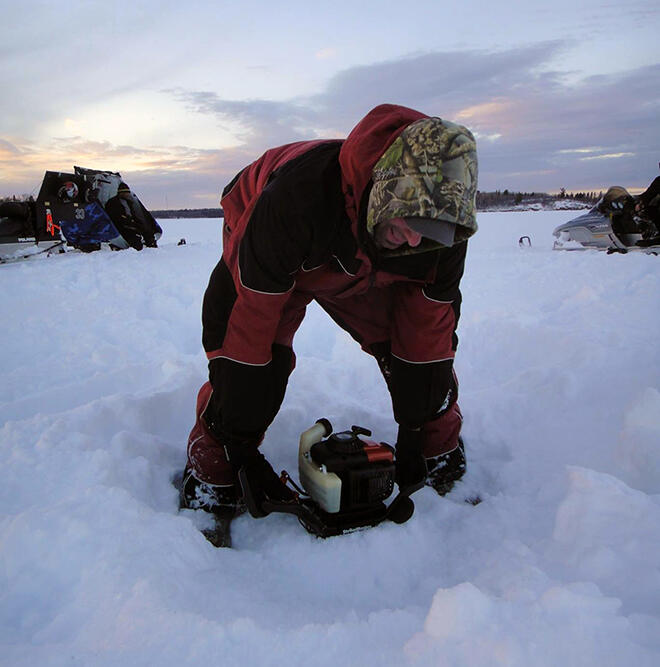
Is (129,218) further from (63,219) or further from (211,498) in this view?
(211,498)

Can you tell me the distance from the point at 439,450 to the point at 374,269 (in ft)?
3.09

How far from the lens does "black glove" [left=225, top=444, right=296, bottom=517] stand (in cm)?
187

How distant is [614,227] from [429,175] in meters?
8.54

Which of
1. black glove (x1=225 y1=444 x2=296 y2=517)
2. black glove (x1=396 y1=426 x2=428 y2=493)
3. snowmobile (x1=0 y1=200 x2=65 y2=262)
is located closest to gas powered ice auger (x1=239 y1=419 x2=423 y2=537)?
black glove (x1=225 y1=444 x2=296 y2=517)

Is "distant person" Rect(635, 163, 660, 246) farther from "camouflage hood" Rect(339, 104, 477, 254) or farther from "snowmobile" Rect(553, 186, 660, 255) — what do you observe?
"camouflage hood" Rect(339, 104, 477, 254)

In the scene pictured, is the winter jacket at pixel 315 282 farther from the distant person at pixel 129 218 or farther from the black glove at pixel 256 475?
the distant person at pixel 129 218

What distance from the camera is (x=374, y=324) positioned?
7.44 ft

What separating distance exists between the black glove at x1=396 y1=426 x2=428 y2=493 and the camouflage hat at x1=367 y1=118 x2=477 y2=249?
98cm

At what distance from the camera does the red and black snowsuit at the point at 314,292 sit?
61.9 inches

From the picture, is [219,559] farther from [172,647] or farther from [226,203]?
[226,203]

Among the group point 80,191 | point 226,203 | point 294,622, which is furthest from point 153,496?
point 80,191

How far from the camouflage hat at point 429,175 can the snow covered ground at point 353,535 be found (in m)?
0.96

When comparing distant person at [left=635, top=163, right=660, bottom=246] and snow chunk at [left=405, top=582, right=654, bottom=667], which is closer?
snow chunk at [left=405, top=582, right=654, bottom=667]

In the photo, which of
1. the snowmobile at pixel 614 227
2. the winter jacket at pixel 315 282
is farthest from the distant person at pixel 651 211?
the winter jacket at pixel 315 282
